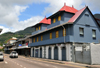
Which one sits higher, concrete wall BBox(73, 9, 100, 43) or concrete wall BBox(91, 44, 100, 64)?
concrete wall BBox(73, 9, 100, 43)

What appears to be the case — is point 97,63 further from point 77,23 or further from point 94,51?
point 77,23

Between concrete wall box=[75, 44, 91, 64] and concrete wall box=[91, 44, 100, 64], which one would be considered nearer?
concrete wall box=[91, 44, 100, 64]

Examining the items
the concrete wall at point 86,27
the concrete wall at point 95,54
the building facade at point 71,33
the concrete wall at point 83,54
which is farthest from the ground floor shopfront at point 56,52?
the concrete wall at point 95,54

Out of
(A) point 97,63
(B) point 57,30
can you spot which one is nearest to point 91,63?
(A) point 97,63

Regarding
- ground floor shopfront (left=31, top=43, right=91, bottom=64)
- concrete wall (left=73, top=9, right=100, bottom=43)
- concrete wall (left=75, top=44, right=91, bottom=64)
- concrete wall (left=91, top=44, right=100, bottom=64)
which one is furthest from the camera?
concrete wall (left=73, top=9, right=100, bottom=43)

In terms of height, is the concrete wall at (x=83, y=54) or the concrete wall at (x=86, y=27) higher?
the concrete wall at (x=86, y=27)

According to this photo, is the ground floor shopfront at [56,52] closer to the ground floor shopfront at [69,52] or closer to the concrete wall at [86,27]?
the ground floor shopfront at [69,52]

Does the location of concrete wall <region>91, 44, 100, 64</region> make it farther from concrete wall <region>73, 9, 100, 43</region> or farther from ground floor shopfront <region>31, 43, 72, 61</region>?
concrete wall <region>73, 9, 100, 43</region>

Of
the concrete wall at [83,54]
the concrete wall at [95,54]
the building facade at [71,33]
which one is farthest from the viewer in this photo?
the building facade at [71,33]

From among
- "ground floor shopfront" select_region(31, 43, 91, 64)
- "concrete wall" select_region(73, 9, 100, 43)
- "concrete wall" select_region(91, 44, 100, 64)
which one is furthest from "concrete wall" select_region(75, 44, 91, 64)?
"concrete wall" select_region(73, 9, 100, 43)

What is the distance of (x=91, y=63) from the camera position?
17.8 meters

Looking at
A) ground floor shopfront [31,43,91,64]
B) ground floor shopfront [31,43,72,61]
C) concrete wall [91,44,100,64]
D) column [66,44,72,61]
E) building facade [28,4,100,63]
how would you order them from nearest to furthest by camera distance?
concrete wall [91,44,100,64] < ground floor shopfront [31,43,91,64] < column [66,44,72,61] < building facade [28,4,100,63] < ground floor shopfront [31,43,72,61]

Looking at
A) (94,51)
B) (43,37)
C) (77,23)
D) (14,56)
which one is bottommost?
(14,56)

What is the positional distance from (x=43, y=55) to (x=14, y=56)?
891cm
